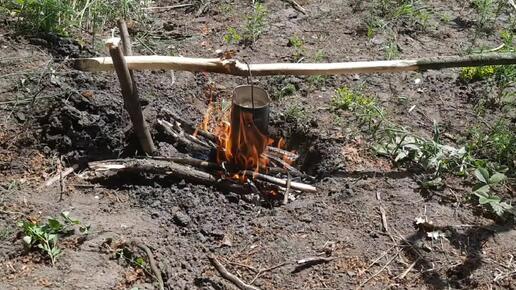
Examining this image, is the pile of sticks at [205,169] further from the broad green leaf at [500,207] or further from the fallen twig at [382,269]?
the broad green leaf at [500,207]

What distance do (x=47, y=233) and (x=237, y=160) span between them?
56.9 inches

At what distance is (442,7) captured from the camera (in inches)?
245

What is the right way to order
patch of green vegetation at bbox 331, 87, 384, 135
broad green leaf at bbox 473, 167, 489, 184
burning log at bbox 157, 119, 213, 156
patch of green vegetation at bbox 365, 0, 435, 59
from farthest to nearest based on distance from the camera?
patch of green vegetation at bbox 365, 0, 435, 59, patch of green vegetation at bbox 331, 87, 384, 135, burning log at bbox 157, 119, 213, 156, broad green leaf at bbox 473, 167, 489, 184

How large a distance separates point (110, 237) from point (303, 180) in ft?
5.02

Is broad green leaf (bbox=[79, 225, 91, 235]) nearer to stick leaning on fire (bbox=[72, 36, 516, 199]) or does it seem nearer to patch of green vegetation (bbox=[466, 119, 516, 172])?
stick leaning on fire (bbox=[72, 36, 516, 199])

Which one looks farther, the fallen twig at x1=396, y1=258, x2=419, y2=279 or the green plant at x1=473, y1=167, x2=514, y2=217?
the green plant at x1=473, y1=167, x2=514, y2=217

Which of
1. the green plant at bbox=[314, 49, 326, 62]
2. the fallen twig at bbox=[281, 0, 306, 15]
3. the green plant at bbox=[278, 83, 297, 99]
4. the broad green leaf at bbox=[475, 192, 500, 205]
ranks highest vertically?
the fallen twig at bbox=[281, 0, 306, 15]

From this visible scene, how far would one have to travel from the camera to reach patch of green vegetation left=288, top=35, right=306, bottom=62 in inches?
209

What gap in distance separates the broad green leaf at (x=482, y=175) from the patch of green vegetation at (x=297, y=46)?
2.15m

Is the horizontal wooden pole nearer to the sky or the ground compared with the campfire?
nearer to the sky

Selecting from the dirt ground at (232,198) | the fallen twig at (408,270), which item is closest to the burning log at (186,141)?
the dirt ground at (232,198)

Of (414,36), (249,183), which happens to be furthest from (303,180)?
(414,36)

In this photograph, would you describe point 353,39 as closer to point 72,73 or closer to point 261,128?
point 261,128

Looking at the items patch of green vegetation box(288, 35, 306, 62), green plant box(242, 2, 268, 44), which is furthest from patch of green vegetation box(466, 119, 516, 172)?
green plant box(242, 2, 268, 44)
